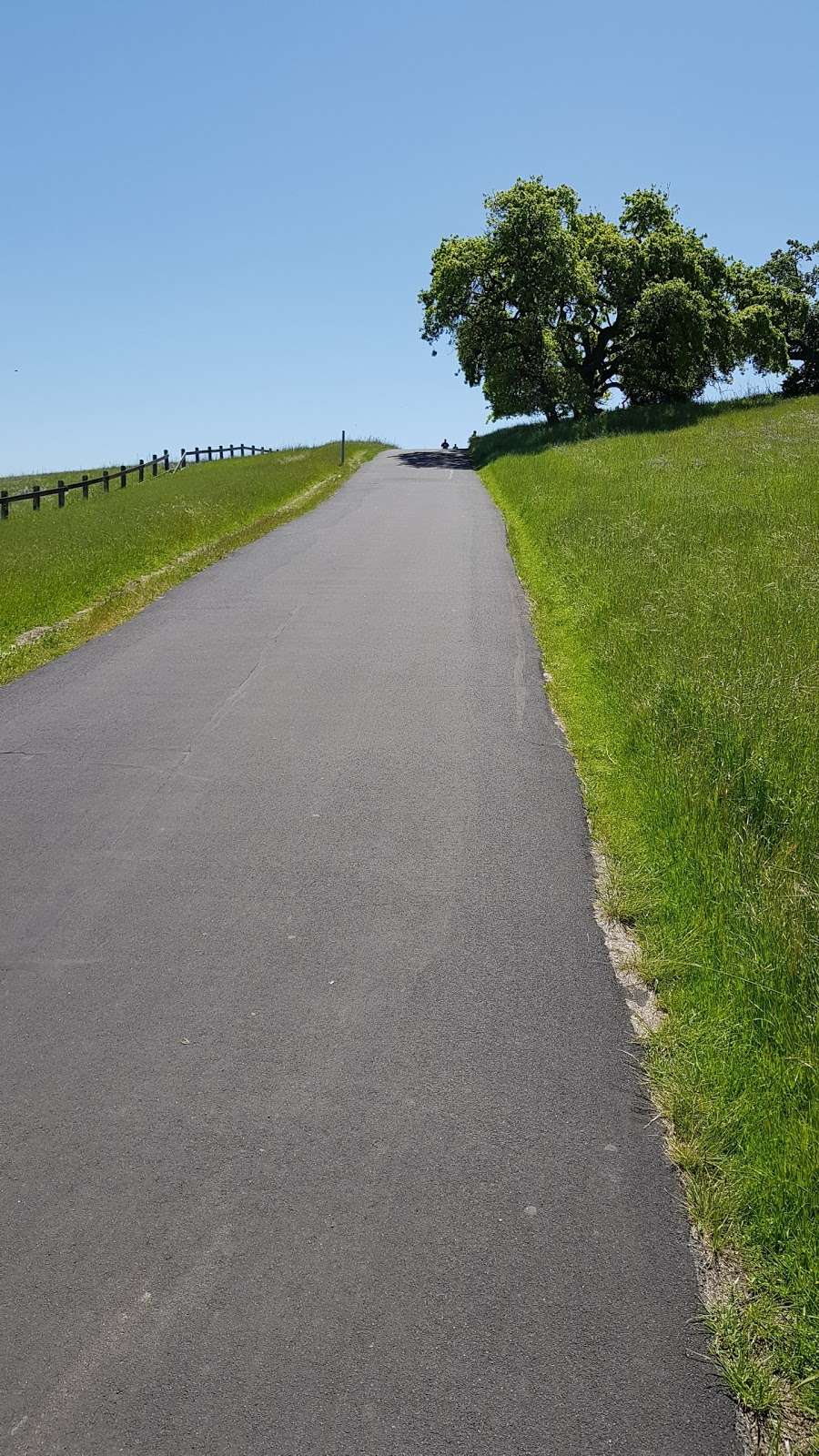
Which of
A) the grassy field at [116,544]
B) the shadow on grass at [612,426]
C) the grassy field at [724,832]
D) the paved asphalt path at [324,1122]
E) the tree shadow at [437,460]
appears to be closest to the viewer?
the paved asphalt path at [324,1122]

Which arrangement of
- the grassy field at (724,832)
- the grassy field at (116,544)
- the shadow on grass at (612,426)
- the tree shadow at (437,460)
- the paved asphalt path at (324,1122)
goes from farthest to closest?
the tree shadow at (437,460) → the shadow on grass at (612,426) → the grassy field at (116,544) → the grassy field at (724,832) → the paved asphalt path at (324,1122)

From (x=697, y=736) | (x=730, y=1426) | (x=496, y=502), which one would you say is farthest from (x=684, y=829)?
(x=496, y=502)

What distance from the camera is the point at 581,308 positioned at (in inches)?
1804

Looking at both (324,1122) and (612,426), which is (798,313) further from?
(324,1122)

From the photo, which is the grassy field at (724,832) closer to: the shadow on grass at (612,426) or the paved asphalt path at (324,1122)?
the paved asphalt path at (324,1122)

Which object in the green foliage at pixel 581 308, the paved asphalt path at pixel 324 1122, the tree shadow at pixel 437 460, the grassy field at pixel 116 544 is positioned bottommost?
the paved asphalt path at pixel 324 1122

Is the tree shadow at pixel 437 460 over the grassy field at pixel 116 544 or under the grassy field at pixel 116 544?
over

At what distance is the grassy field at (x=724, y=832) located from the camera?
10.7 ft

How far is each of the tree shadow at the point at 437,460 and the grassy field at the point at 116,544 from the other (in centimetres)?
729

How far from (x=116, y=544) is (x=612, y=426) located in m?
25.4

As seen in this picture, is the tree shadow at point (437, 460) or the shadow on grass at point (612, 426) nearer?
the shadow on grass at point (612, 426)

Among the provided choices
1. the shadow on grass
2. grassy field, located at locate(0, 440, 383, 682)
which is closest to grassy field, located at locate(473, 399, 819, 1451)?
grassy field, located at locate(0, 440, 383, 682)

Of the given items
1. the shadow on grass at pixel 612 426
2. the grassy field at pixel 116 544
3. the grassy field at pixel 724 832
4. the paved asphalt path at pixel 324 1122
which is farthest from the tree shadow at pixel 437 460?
the paved asphalt path at pixel 324 1122

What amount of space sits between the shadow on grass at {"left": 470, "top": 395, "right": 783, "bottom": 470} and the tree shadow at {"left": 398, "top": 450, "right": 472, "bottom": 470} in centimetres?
73
